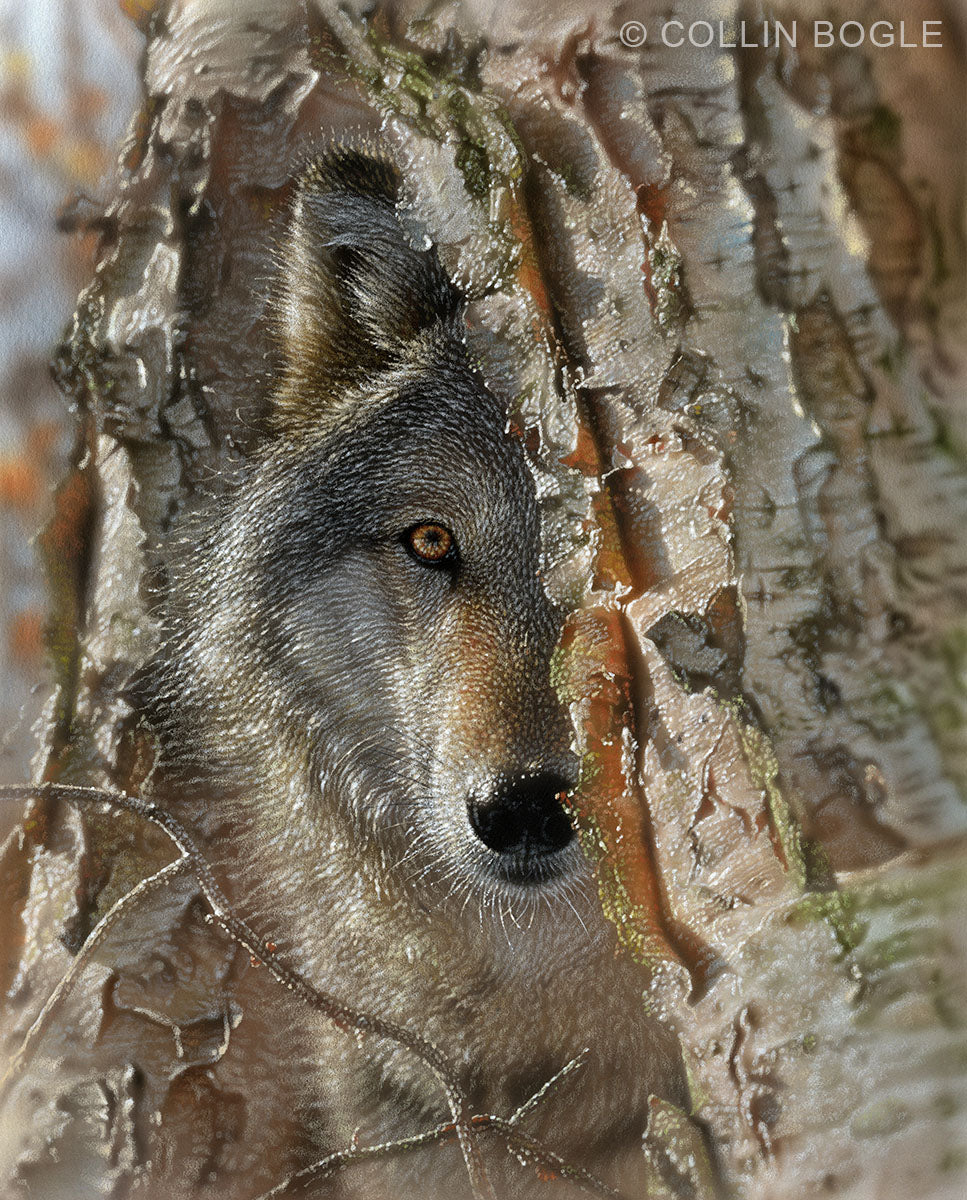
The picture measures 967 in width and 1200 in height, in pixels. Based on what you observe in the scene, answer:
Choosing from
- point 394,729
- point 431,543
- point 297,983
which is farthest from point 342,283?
point 297,983

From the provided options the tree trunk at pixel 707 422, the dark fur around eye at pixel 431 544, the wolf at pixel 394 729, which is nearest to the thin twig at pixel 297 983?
the wolf at pixel 394 729

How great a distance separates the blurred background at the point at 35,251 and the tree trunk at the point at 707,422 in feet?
0.12

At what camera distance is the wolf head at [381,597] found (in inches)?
29.2

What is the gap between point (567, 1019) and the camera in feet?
2.51

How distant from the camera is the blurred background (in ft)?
2.51

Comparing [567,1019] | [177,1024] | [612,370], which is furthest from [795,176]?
[177,1024]

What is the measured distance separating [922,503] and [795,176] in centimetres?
25

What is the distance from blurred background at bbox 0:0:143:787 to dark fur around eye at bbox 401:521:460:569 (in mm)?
281

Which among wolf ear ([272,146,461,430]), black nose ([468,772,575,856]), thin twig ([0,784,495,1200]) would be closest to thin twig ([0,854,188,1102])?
thin twig ([0,784,495,1200])

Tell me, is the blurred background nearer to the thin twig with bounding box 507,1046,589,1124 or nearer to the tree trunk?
the tree trunk

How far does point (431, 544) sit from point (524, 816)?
0.22 m

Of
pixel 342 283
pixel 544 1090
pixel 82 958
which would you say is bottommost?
pixel 544 1090

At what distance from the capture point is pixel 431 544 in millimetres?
765

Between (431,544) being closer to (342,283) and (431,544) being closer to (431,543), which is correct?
(431,543)
